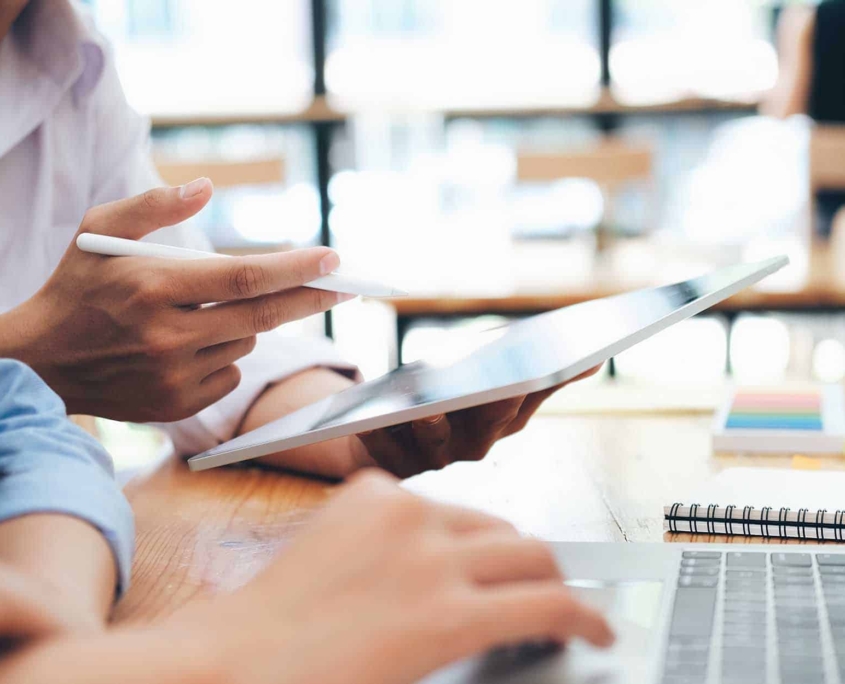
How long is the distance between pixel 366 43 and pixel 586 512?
3852mm

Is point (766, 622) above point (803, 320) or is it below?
above

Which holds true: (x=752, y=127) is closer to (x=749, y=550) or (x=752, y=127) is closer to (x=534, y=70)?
(x=534, y=70)

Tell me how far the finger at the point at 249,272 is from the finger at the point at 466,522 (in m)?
0.21

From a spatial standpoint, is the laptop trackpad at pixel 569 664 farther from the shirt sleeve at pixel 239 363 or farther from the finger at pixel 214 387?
the shirt sleeve at pixel 239 363

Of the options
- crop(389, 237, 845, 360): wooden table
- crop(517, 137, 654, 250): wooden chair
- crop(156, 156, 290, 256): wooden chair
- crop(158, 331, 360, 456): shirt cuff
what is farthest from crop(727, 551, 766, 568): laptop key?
crop(517, 137, 654, 250): wooden chair

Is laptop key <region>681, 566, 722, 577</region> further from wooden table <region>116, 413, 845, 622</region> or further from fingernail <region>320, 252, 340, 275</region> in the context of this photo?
fingernail <region>320, 252, 340, 275</region>

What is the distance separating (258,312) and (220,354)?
7cm

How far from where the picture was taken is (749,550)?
0.48 meters

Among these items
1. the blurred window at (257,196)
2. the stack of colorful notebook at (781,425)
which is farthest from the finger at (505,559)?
the blurred window at (257,196)

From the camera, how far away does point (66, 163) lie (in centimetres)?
93

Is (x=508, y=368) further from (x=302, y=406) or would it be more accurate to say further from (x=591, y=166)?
(x=591, y=166)

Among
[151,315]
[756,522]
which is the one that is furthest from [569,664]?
[151,315]

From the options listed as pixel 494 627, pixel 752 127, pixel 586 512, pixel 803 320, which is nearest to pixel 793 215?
pixel 752 127

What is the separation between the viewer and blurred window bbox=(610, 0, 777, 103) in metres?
4.14
